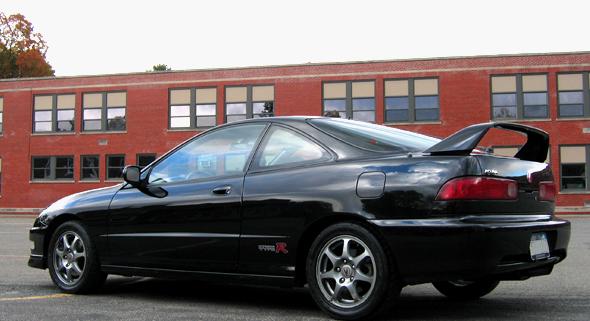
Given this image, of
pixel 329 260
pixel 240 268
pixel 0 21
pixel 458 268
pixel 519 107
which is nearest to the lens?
pixel 458 268

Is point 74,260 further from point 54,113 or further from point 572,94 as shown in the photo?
point 54,113

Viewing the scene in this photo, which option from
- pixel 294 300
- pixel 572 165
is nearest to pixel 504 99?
pixel 572 165

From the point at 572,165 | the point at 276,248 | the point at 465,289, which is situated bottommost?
the point at 465,289

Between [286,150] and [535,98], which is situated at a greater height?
[535,98]

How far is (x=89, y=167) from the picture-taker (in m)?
37.3

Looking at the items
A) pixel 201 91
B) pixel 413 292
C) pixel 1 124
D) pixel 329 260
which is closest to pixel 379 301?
pixel 329 260

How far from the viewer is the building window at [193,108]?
3609cm

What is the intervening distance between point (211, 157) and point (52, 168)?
35363 millimetres

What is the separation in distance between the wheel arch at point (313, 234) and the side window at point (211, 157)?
84 centimetres

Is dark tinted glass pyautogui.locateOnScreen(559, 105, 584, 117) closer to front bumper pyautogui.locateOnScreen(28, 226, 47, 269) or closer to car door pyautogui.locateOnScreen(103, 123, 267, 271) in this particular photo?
car door pyautogui.locateOnScreen(103, 123, 267, 271)

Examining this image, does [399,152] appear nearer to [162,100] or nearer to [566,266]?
[566,266]

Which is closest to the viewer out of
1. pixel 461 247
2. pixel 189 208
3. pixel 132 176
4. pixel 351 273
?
pixel 461 247

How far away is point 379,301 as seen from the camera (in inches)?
160

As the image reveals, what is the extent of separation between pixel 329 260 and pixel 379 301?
1.53ft
